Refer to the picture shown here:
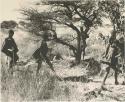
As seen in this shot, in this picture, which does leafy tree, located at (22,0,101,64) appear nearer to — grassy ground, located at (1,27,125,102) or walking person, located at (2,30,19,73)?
grassy ground, located at (1,27,125,102)

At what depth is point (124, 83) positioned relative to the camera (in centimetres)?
1127

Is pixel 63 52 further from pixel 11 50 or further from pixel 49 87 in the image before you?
pixel 49 87

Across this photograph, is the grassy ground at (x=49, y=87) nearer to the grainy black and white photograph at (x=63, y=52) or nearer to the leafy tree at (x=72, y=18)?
the grainy black and white photograph at (x=63, y=52)

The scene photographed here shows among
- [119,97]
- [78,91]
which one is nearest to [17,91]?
[78,91]

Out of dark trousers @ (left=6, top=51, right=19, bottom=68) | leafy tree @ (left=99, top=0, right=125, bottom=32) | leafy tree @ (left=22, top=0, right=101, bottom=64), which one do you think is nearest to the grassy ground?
dark trousers @ (left=6, top=51, right=19, bottom=68)

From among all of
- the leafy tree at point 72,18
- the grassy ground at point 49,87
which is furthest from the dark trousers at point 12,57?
the leafy tree at point 72,18

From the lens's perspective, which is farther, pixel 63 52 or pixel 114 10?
pixel 63 52

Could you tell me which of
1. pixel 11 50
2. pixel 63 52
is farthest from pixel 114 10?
pixel 63 52

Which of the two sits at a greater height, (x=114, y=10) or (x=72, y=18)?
(x=114, y=10)

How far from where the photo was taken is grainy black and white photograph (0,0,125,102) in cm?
998

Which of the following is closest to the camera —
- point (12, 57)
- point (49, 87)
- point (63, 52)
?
point (49, 87)

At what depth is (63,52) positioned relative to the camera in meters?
13.7

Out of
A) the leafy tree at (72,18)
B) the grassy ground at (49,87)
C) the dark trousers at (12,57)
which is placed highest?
the leafy tree at (72,18)

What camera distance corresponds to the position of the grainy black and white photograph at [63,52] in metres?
9.98
